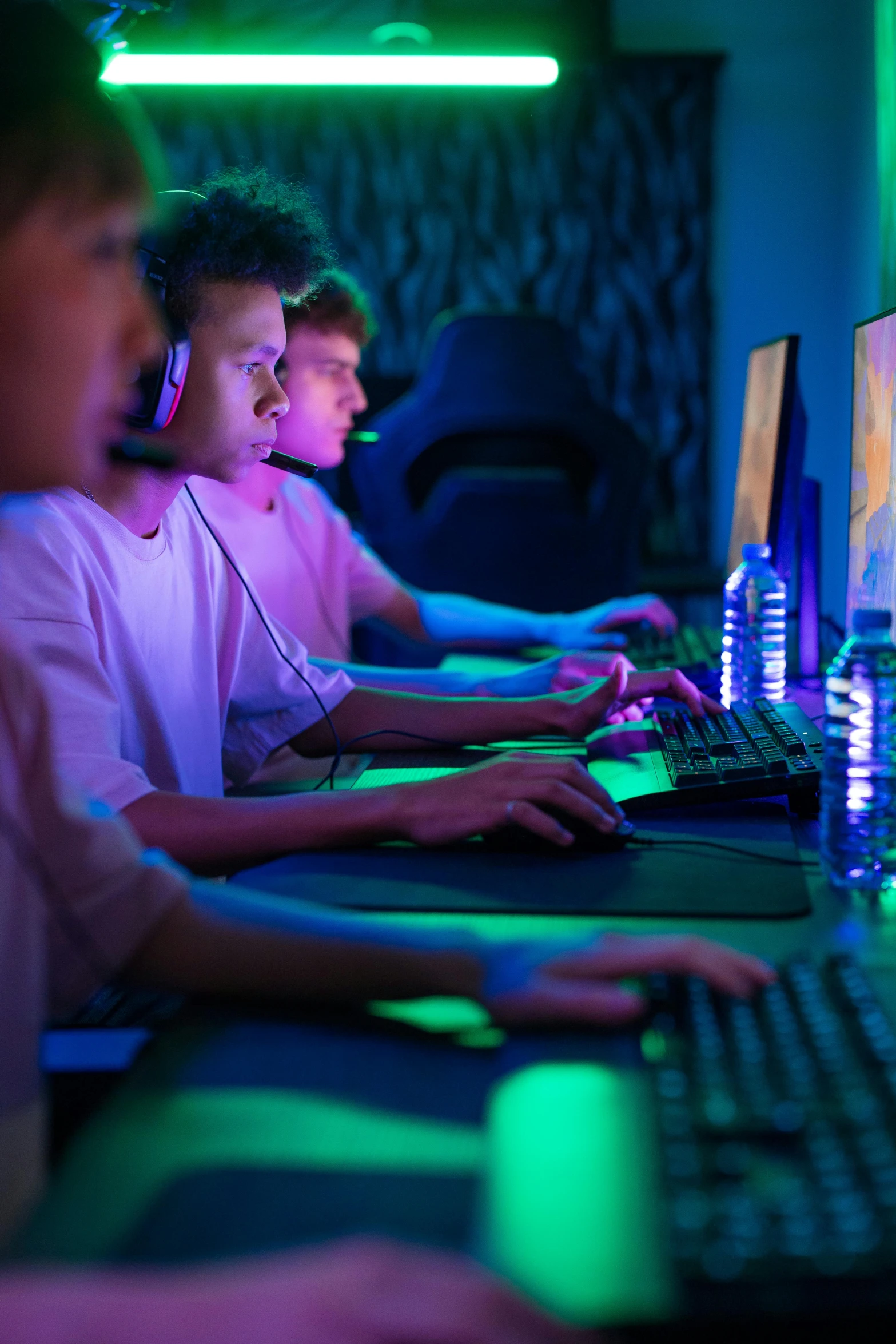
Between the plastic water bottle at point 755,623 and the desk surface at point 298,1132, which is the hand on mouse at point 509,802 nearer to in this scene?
the desk surface at point 298,1132

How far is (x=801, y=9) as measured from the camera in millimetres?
2971

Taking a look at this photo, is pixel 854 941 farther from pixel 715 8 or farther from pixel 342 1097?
pixel 715 8

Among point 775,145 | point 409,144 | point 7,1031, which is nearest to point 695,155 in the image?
point 775,145

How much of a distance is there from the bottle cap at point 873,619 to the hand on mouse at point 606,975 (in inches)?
13.9

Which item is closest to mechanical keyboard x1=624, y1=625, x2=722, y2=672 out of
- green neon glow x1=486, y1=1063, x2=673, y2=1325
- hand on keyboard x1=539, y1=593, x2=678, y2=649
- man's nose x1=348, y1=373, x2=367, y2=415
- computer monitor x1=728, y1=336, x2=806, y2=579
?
hand on keyboard x1=539, y1=593, x2=678, y2=649

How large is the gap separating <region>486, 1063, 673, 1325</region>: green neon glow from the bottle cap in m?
0.47

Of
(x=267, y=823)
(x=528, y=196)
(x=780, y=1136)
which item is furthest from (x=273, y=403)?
(x=528, y=196)

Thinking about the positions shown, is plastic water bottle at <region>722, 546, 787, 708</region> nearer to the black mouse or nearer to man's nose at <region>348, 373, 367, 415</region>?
the black mouse

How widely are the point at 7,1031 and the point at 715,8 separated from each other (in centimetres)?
320

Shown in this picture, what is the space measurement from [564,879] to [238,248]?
0.83 m

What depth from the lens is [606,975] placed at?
60cm

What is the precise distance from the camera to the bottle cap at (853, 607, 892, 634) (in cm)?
87

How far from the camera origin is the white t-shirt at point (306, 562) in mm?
2012

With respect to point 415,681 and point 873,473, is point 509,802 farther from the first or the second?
point 415,681
